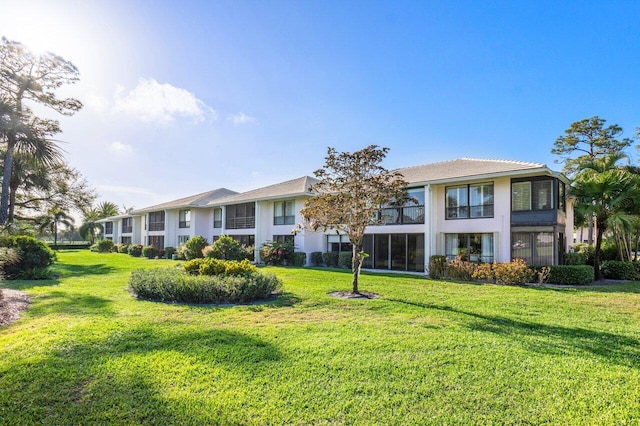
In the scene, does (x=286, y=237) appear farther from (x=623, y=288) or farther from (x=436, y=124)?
(x=623, y=288)

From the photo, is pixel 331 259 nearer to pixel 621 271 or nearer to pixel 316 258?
pixel 316 258

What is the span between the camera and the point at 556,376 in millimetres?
4785

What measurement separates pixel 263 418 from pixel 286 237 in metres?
23.1

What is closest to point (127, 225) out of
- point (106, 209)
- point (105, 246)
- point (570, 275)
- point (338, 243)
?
point (105, 246)

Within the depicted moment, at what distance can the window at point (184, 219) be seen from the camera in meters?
35.2

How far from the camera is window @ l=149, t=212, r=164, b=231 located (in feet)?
127

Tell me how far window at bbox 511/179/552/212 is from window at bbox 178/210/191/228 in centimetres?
2874

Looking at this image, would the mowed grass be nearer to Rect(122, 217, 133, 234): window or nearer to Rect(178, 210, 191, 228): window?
Rect(178, 210, 191, 228): window

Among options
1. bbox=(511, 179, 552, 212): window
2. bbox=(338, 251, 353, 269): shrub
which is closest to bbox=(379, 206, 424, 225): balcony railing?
bbox=(338, 251, 353, 269): shrub

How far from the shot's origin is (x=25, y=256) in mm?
14672

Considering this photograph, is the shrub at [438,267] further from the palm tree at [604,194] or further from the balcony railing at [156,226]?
the balcony railing at [156,226]

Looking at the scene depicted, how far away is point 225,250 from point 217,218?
35.4 ft

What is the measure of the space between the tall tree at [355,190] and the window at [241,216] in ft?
59.7

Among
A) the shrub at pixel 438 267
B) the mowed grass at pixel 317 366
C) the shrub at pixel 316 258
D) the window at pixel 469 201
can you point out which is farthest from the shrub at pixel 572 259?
the shrub at pixel 316 258
